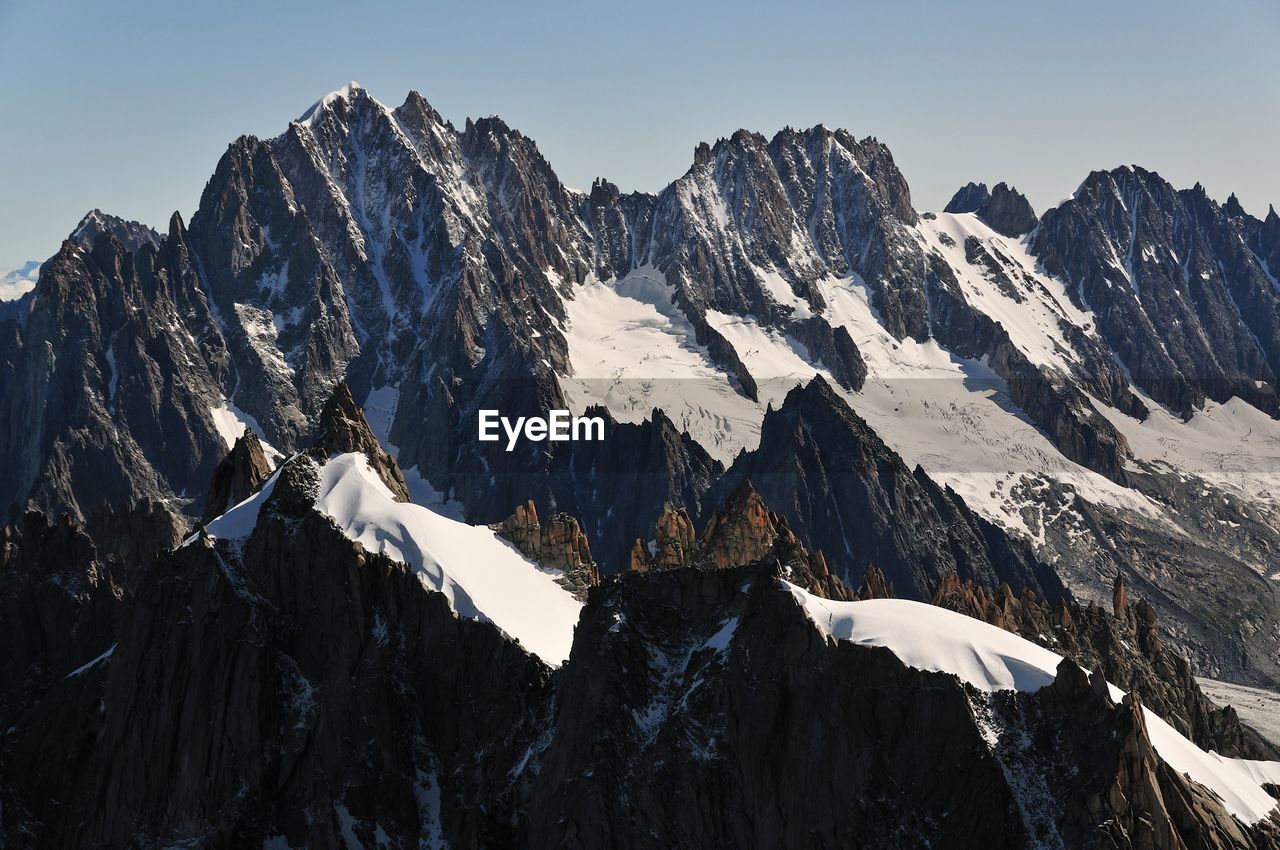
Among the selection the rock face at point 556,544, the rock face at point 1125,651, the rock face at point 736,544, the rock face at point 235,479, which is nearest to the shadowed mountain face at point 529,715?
the rock face at point 235,479

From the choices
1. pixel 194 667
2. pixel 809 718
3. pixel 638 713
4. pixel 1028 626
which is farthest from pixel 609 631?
pixel 1028 626

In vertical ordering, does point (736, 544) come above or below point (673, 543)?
below

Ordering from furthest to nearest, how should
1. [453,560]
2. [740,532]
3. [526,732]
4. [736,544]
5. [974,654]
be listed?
[740,532] < [736,544] < [453,560] < [526,732] < [974,654]

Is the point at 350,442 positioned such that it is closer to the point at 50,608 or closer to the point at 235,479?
the point at 235,479

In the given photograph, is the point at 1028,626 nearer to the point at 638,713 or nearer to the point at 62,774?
the point at 638,713

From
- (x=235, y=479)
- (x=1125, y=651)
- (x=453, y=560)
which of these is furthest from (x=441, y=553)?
(x=1125, y=651)

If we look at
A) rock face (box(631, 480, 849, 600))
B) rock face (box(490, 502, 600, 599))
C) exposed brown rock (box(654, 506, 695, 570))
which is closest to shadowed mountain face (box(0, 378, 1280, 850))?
rock face (box(490, 502, 600, 599))

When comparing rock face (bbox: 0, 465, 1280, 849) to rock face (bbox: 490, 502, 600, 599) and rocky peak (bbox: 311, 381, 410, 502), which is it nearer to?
rocky peak (bbox: 311, 381, 410, 502)

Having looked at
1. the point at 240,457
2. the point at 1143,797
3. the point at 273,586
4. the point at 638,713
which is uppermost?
the point at 240,457
